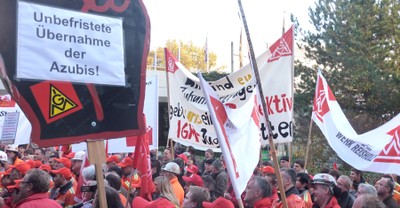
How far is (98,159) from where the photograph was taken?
391 cm

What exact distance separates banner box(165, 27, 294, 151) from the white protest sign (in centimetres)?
470

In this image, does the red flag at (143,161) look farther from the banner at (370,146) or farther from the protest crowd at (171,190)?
the banner at (370,146)

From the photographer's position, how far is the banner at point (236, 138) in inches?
182

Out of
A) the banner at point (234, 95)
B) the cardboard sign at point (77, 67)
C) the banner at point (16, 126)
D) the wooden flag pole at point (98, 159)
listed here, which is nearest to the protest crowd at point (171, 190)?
the wooden flag pole at point (98, 159)

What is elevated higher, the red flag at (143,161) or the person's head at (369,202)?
the red flag at (143,161)

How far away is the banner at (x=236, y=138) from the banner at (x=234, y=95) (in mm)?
3081

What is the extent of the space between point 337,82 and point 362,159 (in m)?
16.3

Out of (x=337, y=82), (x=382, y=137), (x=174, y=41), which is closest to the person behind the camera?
(x=382, y=137)

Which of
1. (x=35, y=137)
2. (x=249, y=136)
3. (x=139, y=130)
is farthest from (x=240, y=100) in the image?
(x=35, y=137)

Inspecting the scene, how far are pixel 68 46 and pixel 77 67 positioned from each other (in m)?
0.15

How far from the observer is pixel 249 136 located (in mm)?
5281

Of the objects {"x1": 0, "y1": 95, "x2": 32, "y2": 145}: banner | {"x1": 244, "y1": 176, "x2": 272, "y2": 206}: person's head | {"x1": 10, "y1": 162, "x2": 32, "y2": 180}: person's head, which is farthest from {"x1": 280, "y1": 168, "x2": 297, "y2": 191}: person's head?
{"x1": 0, "y1": 95, "x2": 32, "y2": 145}: banner

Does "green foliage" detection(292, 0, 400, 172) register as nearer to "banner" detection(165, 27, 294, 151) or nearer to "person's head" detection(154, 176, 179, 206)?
"banner" detection(165, 27, 294, 151)

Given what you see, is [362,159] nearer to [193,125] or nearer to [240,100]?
[240,100]
